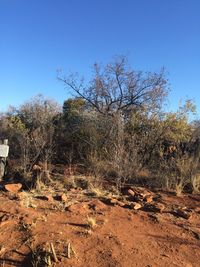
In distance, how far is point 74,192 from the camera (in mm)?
8078

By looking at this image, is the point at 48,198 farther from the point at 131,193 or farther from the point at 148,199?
the point at 148,199

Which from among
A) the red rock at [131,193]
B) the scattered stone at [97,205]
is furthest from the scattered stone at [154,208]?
the red rock at [131,193]

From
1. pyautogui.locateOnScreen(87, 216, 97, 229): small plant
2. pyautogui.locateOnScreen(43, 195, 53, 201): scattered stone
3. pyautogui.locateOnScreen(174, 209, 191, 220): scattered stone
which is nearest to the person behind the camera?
pyautogui.locateOnScreen(87, 216, 97, 229): small plant

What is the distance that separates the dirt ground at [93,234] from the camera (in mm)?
4332

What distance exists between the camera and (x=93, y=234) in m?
5.09

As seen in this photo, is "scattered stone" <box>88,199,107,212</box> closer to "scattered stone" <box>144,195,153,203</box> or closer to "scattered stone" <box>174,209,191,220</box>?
"scattered stone" <box>144,195,153,203</box>

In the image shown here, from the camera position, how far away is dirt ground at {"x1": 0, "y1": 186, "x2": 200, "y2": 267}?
14.2 ft

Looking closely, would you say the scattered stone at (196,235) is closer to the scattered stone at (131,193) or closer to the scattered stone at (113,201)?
the scattered stone at (113,201)

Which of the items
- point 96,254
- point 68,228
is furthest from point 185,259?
point 68,228

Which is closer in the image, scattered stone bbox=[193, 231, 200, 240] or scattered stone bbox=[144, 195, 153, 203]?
scattered stone bbox=[193, 231, 200, 240]

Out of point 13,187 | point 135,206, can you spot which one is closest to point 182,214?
point 135,206

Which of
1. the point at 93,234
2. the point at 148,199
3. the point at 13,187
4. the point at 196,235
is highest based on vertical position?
the point at 148,199

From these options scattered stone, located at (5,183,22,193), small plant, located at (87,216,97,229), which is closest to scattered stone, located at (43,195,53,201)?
scattered stone, located at (5,183,22,193)

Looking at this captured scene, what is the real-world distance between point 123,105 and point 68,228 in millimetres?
10084
